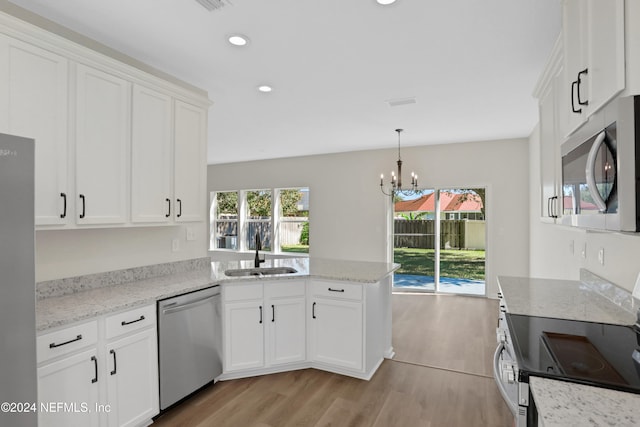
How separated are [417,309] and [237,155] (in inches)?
186

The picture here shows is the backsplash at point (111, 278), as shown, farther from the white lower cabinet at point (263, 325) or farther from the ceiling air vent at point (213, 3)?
the ceiling air vent at point (213, 3)

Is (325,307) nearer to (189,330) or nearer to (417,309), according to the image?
(189,330)

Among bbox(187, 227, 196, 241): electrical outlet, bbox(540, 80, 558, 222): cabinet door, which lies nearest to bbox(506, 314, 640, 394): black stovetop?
bbox(540, 80, 558, 222): cabinet door

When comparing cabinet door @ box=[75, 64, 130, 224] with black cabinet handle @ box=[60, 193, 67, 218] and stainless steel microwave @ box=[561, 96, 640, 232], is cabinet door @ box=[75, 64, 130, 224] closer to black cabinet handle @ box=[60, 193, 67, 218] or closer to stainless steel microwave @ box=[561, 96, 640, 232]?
black cabinet handle @ box=[60, 193, 67, 218]

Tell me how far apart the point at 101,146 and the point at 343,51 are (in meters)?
1.90

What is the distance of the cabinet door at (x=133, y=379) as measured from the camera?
1982mm

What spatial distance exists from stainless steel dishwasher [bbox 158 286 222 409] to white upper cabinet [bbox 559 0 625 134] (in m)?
2.57

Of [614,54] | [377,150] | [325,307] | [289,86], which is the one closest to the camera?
[614,54]

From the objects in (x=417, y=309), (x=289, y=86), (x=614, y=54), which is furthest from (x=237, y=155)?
(x=614, y=54)

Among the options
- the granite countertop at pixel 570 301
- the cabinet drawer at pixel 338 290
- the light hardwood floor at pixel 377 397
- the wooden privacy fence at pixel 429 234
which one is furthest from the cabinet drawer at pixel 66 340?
the wooden privacy fence at pixel 429 234

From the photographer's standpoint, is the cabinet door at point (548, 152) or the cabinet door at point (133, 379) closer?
the cabinet door at point (133, 379)

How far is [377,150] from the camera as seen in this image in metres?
6.60

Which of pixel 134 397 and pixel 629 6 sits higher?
pixel 629 6

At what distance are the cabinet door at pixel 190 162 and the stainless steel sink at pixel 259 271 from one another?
60cm
